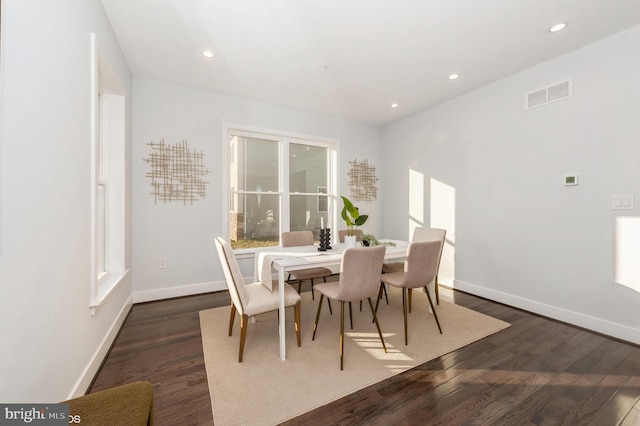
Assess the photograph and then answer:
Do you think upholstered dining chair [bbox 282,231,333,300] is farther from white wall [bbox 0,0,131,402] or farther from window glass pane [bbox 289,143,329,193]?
white wall [bbox 0,0,131,402]

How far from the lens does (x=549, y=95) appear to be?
9.25ft

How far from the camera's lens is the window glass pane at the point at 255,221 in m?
3.91

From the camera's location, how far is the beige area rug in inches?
63.4

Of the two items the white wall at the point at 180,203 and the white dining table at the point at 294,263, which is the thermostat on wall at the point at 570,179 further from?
the white wall at the point at 180,203

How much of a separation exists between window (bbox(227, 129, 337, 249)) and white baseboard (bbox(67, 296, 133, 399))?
1.56 meters

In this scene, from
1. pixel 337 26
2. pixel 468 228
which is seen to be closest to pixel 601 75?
pixel 468 228

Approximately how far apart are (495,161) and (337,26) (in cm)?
248

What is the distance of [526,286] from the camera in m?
3.02

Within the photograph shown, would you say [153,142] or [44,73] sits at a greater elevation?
[153,142]

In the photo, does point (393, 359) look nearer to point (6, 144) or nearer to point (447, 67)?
point (6, 144)

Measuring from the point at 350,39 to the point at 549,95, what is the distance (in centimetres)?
222

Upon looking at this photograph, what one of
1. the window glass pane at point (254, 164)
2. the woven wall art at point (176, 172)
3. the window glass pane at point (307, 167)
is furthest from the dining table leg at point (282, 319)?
the window glass pane at point (307, 167)

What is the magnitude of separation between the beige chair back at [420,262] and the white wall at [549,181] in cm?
146

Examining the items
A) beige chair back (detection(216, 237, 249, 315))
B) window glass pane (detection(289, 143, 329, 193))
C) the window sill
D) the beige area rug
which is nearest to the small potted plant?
the beige area rug
